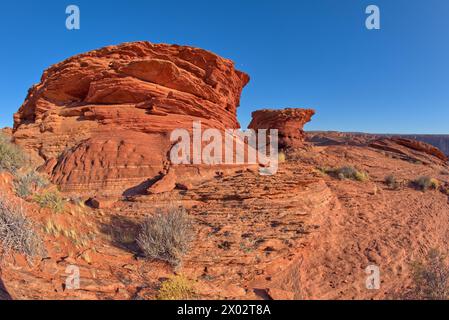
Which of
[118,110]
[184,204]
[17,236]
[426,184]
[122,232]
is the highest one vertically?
[118,110]

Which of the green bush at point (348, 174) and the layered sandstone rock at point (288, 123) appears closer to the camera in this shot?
the green bush at point (348, 174)

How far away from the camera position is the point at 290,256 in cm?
466

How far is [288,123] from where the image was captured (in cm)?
2241

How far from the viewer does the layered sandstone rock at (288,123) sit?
2177 centimetres

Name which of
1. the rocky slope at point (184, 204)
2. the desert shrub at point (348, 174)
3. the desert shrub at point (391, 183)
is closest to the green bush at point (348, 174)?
the desert shrub at point (348, 174)

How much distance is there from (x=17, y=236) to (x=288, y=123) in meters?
21.5

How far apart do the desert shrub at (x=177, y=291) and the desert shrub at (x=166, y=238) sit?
0.83 meters

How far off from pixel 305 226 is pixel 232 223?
1700mm

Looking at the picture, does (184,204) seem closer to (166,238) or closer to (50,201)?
(166,238)

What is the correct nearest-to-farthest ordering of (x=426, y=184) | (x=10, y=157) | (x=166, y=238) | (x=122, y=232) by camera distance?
(x=166, y=238)
(x=122, y=232)
(x=10, y=157)
(x=426, y=184)

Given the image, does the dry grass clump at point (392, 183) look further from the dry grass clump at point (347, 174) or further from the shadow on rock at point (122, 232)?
the shadow on rock at point (122, 232)

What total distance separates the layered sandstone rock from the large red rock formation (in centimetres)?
1088

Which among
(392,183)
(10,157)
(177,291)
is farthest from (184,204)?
(392,183)

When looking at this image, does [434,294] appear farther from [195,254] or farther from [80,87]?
[80,87]
